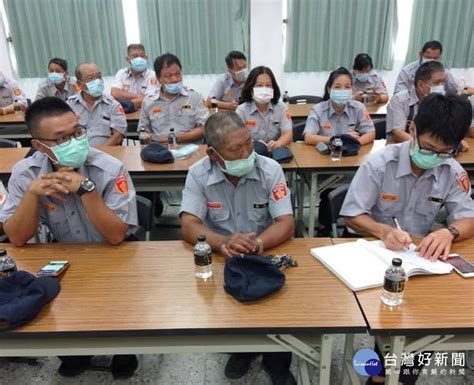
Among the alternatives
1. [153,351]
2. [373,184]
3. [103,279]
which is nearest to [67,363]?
[103,279]

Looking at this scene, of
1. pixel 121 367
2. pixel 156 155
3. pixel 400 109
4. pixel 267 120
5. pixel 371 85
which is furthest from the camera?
pixel 371 85

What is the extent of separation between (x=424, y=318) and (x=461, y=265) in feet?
1.28

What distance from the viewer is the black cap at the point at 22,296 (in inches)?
49.3

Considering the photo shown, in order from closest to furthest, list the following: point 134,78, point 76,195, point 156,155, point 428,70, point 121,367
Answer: point 76,195, point 121,367, point 156,155, point 428,70, point 134,78

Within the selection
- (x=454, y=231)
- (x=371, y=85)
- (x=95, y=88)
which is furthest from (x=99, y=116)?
(x=371, y=85)

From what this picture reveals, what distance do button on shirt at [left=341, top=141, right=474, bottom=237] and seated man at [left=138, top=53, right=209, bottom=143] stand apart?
6.82 feet

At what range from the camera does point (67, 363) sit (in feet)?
6.79

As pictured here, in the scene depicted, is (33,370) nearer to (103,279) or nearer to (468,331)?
(103,279)

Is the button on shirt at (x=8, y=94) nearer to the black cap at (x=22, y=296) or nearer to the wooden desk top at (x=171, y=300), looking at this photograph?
the wooden desk top at (x=171, y=300)

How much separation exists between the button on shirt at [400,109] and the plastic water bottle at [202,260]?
8.42ft

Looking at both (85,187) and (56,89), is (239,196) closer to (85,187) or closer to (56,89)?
(85,187)

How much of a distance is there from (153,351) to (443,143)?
1371mm

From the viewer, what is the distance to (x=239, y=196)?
192cm

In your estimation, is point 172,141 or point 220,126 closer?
point 220,126
